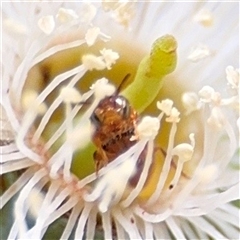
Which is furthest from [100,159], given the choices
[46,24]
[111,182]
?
[46,24]

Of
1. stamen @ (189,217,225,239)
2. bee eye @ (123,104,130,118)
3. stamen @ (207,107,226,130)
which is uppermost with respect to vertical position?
bee eye @ (123,104,130,118)

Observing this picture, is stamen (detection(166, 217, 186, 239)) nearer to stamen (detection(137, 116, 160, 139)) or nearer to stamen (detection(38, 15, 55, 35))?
stamen (detection(137, 116, 160, 139))

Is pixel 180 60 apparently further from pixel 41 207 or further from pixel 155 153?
pixel 41 207

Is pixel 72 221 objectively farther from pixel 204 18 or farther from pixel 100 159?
pixel 204 18

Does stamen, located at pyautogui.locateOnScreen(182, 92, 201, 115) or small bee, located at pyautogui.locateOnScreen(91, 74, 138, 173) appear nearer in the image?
small bee, located at pyautogui.locateOnScreen(91, 74, 138, 173)

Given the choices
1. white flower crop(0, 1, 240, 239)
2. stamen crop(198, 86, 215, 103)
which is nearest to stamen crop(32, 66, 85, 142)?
white flower crop(0, 1, 240, 239)

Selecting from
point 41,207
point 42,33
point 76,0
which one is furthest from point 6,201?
point 76,0

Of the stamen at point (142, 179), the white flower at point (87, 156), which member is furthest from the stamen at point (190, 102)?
the stamen at point (142, 179)

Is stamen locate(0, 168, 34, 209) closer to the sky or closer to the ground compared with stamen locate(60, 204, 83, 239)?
closer to the sky
